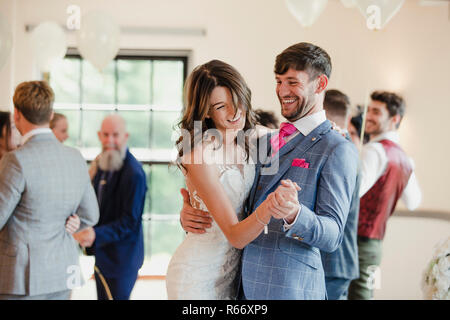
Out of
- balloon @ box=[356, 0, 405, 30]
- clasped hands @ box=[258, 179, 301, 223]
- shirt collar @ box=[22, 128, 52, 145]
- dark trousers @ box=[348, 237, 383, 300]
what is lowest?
dark trousers @ box=[348, 237, 383, 300]

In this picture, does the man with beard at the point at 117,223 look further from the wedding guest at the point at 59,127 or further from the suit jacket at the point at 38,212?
the suit jacket at the point at 38,212

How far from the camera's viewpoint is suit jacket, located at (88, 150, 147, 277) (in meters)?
2.25

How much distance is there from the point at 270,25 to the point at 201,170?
120cm

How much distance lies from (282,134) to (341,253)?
0.75 meters

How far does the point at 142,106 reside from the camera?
2.71m

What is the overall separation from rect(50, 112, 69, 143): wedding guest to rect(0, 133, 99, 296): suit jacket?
0.32m

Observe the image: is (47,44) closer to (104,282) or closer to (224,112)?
(104,282)

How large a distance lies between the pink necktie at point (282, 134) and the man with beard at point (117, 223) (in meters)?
1.09

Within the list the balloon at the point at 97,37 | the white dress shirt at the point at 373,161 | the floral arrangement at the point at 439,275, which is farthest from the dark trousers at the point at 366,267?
the balloon at the point at 97,37

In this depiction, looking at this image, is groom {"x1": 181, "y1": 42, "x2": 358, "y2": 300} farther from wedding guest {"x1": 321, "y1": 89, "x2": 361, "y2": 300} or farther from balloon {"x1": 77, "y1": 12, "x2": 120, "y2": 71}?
balloon {"x1": 77, "y1": 12, "x2": 120, "y2": 71}

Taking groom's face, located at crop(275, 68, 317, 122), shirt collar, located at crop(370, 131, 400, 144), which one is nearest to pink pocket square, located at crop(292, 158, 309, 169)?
groom's face, located at crop(275, 68, 317, 122)

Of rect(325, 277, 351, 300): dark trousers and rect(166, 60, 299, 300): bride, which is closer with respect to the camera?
rect(166, 60, 299, 300): bride
